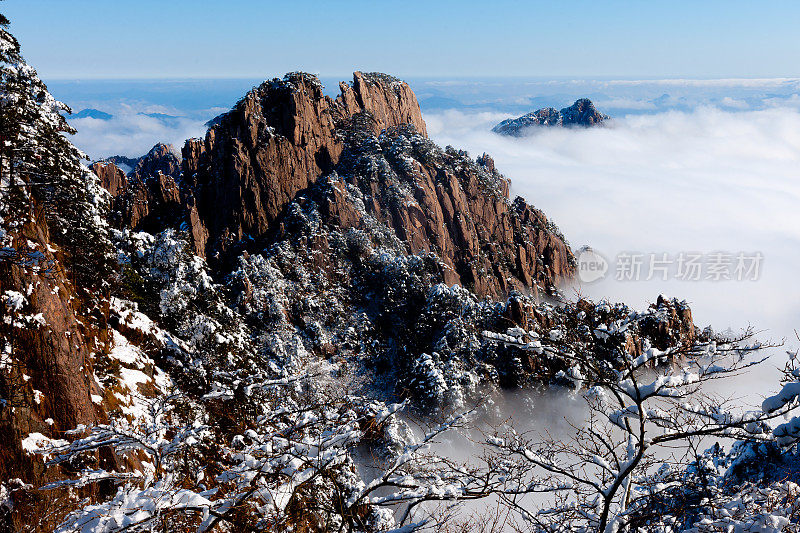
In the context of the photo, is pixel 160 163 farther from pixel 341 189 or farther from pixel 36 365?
pixel 36 365

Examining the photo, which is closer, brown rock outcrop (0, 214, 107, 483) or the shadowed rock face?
brown rock outcrop (0, 214, 107, 483)

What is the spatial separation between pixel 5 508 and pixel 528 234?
288ft

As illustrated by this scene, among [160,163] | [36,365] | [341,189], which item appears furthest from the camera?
[160,163]

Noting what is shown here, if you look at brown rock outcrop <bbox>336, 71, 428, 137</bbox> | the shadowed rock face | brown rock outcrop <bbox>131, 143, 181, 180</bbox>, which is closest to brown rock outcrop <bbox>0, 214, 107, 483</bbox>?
the shadowed rock face

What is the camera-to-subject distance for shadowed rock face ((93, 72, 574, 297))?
67000 millimetres

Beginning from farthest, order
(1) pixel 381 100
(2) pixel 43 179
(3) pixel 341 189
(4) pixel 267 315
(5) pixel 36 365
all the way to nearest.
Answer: (1) pixel 381 100 → (3) pixel 341 189 → (4) pixel 267 315 → (2) pixel 43 179 → (5) pixel 36 365

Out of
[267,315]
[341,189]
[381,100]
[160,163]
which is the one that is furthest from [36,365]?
[160,163]

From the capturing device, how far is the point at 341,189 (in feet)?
233

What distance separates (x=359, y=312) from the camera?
61812mm

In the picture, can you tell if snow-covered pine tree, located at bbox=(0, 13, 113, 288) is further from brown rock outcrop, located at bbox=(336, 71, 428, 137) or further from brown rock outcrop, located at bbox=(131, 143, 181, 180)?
brown rock outcrop, located at bbox=(131, 143, 181, 180)

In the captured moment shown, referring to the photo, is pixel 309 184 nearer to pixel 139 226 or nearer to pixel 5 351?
pixel 139 226

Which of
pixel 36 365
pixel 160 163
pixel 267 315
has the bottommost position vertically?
pixel 267 315

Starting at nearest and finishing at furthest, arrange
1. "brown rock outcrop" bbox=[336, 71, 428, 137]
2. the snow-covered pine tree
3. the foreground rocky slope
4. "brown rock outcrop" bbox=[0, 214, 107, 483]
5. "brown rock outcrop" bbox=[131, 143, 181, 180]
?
1. the foreground rocky slope
2. "brown rock outcrop" bbox=[0, 214, 107, 483]
3. the snow-covered pine tree
4. "brown rock outcrop" bbox=[336, 71, 428, 137]
5. "brown rock outcrop" bbox=[131, 143, 181, 180]

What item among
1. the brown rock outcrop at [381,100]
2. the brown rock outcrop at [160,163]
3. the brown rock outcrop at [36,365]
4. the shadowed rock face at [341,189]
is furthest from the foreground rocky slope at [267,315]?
the brown rock outcrop at [160,163]
